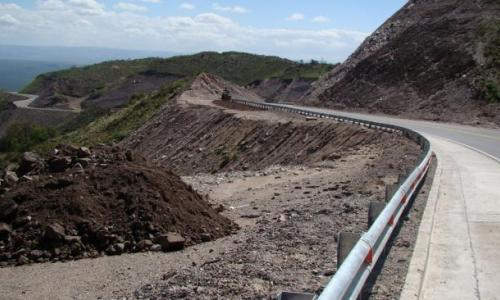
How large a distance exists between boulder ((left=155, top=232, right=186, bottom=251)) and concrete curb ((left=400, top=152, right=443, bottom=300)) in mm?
5089

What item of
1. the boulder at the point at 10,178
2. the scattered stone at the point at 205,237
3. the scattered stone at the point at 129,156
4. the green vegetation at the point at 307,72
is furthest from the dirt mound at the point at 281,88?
the scattered stone at the point at 205,237

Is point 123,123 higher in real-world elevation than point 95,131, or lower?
higher

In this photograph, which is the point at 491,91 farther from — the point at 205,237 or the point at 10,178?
the point at 10,178

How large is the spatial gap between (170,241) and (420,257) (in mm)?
6342

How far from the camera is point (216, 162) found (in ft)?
110

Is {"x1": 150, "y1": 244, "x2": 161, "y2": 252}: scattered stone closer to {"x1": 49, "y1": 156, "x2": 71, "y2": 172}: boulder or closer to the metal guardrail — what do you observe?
{"x1": 49, "y1": 156, "x2": 71, "y2": 172}: boulder

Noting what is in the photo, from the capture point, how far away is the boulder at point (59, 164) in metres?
16.7

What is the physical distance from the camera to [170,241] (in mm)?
12875

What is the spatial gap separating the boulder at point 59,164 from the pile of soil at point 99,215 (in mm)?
771

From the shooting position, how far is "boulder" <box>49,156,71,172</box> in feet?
54.6

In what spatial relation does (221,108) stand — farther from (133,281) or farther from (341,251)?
(341,251)

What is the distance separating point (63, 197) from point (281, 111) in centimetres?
2916

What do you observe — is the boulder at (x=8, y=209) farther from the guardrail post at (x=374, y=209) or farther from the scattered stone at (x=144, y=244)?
the guardrail post at (x=374, y=209)

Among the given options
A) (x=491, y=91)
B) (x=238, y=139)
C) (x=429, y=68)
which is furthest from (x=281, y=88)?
(x=238, y=139)
